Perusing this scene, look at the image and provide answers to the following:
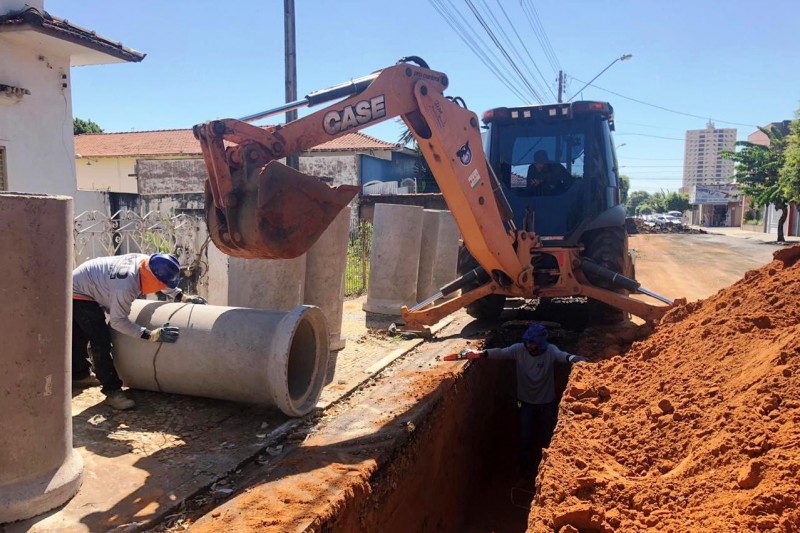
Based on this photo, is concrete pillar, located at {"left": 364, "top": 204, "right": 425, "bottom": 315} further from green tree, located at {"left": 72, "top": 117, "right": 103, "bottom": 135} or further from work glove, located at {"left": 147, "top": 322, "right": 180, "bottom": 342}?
green tree, located at {"left": 72, "top": 117, "right": 103, "bottom": 135}

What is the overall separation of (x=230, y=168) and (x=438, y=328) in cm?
526

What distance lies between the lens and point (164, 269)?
5.17 meters

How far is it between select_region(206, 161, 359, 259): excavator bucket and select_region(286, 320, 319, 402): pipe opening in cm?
115

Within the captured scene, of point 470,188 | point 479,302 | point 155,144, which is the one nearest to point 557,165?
point 470,188

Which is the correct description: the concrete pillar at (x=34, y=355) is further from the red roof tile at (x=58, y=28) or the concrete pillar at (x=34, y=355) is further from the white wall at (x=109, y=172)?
the white wall at (x=109, y=172)

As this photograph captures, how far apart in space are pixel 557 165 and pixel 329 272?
130 inches

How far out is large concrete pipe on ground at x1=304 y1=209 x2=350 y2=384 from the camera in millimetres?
7246

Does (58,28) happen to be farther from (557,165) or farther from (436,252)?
(557,165)

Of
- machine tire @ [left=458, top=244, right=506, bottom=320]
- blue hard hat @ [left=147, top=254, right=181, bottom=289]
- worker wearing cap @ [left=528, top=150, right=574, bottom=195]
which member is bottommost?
machine tire @ [left=458, top=244, right=506, bottom=320]

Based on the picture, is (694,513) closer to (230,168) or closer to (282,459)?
(282,459)

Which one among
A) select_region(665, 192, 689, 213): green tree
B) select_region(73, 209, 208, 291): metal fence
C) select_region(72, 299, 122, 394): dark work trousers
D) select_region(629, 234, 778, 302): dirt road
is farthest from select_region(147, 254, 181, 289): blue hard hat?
select_region(665, 192, 689, 213): green tree

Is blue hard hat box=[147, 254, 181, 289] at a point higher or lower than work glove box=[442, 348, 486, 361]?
higher

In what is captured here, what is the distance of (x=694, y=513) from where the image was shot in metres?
2.58

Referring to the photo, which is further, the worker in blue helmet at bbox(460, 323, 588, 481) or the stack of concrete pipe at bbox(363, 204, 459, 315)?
the stack of concrete pipe at bbox(363, 204, 459, 315)
